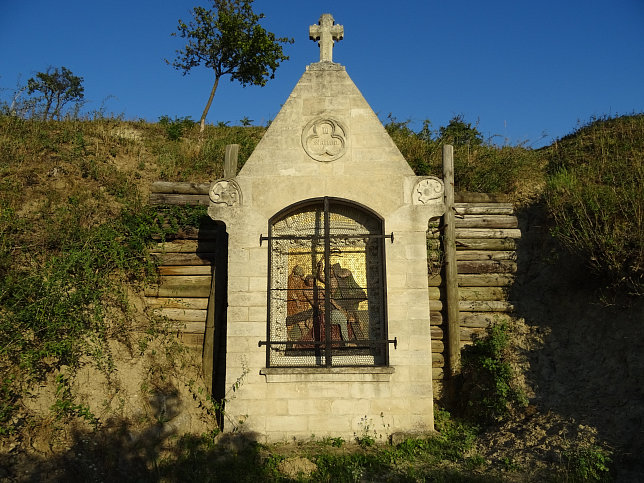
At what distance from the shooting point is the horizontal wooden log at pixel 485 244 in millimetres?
8750

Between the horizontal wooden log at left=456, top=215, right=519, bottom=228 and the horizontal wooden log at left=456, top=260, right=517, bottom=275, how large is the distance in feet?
2.37

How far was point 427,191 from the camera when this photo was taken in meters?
6.91

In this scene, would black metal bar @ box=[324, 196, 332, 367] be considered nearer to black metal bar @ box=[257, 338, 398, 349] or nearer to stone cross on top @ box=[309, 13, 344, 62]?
black metal bar @ box=[257, 338, 398, 349]

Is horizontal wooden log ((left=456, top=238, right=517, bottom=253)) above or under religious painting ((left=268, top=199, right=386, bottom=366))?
above

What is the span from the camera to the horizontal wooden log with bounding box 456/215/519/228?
8.94 meters

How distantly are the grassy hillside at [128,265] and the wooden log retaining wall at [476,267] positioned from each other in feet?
2.67

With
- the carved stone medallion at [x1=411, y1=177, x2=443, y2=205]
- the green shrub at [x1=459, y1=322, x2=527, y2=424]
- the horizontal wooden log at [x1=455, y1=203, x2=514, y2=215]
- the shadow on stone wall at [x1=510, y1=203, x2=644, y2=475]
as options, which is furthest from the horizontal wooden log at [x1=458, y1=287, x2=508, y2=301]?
the carved stone medallion at [x1=411, y1=177, x2=443, y2=205]

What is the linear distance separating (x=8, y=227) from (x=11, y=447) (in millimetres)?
4291

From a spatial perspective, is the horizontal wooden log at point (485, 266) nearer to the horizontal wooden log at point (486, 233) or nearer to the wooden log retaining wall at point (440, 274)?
the wooden log retaining wall at point (440, 274)

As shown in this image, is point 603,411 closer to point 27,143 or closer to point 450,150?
point 450,150

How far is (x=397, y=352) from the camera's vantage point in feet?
21.6

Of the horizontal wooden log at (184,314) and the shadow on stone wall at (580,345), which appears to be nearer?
the shadow on stone wall at (580,345)

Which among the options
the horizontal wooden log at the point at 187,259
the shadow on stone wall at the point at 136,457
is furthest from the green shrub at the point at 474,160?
the shadow on stone wall at the point at 136,457

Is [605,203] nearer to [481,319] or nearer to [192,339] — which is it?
[481,319]
